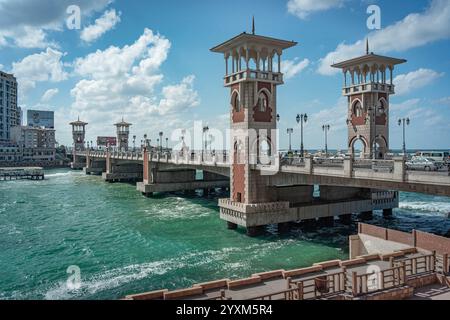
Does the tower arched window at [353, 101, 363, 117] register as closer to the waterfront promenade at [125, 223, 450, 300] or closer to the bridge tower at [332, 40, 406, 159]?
the bridge tower at [332, 40, 406, 159]

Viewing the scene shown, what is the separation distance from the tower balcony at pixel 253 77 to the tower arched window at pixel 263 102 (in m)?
1.80

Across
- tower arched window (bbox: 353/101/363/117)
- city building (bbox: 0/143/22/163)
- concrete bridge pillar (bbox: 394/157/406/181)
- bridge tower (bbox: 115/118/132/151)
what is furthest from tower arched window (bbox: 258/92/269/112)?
city building (bbox: 0/143/22/163)

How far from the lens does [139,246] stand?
38.2 meters

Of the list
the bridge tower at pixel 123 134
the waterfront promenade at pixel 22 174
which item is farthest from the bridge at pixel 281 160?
the bridge tower at pixel 123 134

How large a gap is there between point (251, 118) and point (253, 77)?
471 cm

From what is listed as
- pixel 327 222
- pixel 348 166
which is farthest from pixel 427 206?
pixel 348 166

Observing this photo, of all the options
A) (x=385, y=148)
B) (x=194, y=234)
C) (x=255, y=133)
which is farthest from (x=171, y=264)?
(x=385, y=148)

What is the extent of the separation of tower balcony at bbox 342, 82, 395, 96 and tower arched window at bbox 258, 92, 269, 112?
1655cm

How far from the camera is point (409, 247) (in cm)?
2627

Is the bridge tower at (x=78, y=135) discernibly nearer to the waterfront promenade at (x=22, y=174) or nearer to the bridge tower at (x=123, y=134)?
the bridge tower at (x=123, y=134)

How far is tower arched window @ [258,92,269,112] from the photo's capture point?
145 feet

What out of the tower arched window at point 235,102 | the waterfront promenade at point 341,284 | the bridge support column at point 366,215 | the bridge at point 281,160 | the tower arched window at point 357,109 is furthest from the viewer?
the tower arched window at point 357,109

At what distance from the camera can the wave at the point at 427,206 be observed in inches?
2317
